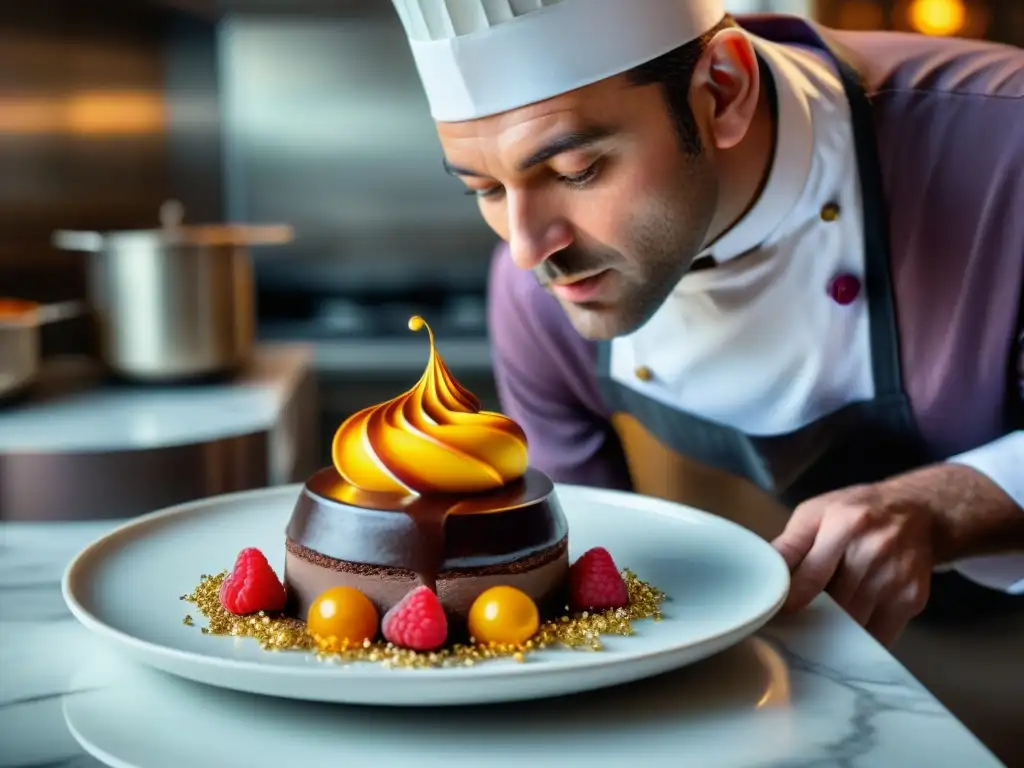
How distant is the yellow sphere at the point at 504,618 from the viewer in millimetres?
791

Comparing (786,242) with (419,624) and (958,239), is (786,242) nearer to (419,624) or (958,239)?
(958,239)

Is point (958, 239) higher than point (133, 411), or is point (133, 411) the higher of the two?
point (958, 239)

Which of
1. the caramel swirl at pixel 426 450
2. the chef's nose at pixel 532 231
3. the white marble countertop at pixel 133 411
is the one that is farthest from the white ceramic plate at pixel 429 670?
the white marble countertop at pixel 133 411

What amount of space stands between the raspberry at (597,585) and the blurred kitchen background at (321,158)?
187 cm

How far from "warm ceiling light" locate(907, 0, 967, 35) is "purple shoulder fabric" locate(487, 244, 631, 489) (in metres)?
1.54

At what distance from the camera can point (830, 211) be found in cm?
141

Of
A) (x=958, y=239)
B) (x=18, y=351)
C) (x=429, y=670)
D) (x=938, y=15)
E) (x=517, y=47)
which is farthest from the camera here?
(x=938, y=15)

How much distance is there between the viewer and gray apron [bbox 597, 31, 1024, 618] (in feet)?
4.66

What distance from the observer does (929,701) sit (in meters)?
0.74

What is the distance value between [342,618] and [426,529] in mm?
85

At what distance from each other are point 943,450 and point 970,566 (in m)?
0.15

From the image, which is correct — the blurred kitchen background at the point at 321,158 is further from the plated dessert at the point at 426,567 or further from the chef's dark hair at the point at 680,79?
the plated dessert at the point at 426,567

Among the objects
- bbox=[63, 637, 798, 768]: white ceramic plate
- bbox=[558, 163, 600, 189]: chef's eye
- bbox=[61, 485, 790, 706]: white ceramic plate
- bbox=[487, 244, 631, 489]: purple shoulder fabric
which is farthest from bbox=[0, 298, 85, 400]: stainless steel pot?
bbox=[63, 637, 798, 768]: white ceramic plate

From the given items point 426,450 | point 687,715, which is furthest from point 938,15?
point 687,715
